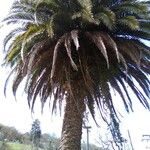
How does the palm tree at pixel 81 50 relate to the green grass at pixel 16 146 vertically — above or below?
below

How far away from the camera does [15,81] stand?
14.6m

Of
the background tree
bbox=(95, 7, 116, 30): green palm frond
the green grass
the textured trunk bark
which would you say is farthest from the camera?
the green grass

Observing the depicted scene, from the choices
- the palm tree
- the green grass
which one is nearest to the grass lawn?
the green grass

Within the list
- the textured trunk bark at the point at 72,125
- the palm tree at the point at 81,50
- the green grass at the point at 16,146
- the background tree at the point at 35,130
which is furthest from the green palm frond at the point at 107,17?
the green grass at the point at 16,146

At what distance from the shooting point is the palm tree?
1324 cm

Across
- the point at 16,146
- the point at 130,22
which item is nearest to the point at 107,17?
the point at 130,22

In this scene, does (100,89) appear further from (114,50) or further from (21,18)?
(21,18)

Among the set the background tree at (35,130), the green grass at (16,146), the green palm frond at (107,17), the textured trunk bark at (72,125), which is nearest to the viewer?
the green palm frond at (107,17)

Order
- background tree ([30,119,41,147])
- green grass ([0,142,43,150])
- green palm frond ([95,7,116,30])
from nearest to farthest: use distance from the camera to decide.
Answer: green palm frond ([95,7,116,30]) → background tree ([30,119,41,147]) → green grass ([0,142,43,150])

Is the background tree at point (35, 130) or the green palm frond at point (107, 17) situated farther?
the background tree at point (35, 130)

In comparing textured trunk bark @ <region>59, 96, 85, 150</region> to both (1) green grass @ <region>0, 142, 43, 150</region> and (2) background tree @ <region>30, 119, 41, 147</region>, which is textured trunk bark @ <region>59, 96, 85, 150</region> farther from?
(1) green grass @ <region>0, 142, 43, 150</region>

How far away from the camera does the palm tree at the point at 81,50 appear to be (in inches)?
521

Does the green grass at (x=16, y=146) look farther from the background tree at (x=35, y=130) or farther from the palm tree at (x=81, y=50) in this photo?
the palm tree at (x=81, y=50)

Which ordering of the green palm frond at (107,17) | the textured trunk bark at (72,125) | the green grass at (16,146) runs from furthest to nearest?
the green grass at (16,146), the textured trunk bark at (72,125), the green palm frond at (107,17)
